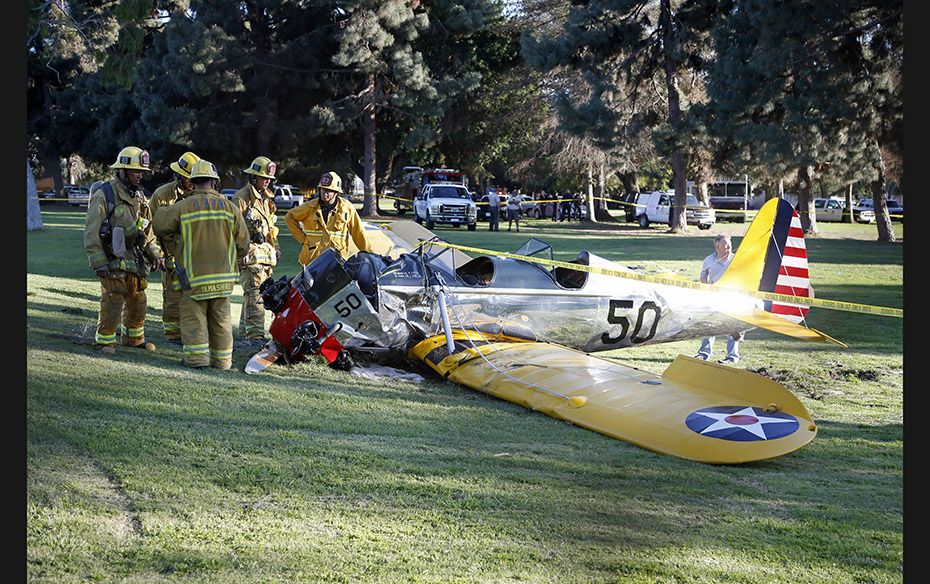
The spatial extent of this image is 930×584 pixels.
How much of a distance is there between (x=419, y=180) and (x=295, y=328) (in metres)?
45.9

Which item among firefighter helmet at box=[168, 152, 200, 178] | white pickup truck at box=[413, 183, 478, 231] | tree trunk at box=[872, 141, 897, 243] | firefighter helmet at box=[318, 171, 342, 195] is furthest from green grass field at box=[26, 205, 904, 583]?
white pickup truck at box=[413, 183, 478, 231]

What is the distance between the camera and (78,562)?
157 inches

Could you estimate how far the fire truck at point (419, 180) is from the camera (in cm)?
5044

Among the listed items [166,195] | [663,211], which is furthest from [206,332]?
[663,211]

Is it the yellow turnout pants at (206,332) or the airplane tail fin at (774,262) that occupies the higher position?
the airplane tail fin at (774,262)

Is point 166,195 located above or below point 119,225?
above

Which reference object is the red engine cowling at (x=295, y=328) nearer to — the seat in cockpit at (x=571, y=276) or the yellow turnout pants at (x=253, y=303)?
the yellow turnout pants at (x=253, y=303)

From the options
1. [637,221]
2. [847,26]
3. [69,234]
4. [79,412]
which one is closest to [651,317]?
[79,412]

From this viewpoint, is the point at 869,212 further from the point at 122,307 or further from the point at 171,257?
the point at 122,307

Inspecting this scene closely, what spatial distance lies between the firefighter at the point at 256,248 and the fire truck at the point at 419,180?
30.4 meters

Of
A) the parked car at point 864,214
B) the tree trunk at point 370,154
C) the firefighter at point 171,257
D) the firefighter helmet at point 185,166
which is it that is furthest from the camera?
the parked car at point 864,214

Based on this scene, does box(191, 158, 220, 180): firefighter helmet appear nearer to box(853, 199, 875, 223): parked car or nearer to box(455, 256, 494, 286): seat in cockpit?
box(455, 256, 494, 286): seat in cockpit

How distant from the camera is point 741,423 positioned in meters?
6.42

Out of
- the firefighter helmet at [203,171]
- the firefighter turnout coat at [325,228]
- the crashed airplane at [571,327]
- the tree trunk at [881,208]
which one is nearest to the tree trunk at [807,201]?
the tree trunk at [881,208]
